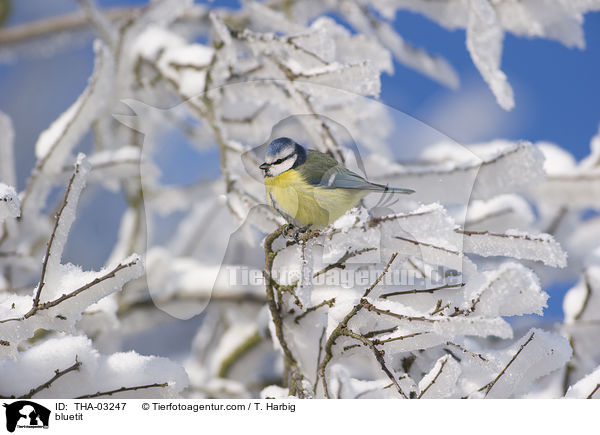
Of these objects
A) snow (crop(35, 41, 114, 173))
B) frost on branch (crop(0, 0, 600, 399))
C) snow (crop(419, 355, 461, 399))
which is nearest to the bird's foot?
frost on branch (crop(0, 0, 600, 399))

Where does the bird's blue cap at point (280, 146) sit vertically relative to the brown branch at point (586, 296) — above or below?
above

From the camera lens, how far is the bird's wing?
314mm

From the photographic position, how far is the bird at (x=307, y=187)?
31cm

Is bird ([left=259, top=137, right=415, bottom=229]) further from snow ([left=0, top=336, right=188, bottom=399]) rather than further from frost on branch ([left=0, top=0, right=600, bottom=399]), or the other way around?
snow ([left=0, top=336, right=188, bottom=399])

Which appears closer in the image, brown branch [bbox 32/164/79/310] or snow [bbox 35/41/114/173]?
brown branch [bbox 32/164/79/310]

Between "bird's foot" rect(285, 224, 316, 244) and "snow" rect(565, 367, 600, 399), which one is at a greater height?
"bird's foot" rect(285, 224, 316, 244)

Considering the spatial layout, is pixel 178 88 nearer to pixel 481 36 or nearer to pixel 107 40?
pixel 107 40

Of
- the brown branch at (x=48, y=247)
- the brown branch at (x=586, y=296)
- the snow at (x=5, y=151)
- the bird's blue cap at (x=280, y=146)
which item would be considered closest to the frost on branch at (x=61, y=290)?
the brown branch at (x=48, y=247)

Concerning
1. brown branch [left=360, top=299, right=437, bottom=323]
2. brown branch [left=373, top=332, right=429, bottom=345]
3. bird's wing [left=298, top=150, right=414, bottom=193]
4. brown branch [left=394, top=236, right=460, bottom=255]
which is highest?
bird's wing [left=298, top=150, right=414, bottom=193]

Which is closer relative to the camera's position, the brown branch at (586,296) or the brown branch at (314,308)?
the brown branch at (314,308)

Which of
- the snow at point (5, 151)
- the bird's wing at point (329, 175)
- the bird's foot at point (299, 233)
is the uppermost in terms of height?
the snow at point (5, 151)

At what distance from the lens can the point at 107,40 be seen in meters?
0.65

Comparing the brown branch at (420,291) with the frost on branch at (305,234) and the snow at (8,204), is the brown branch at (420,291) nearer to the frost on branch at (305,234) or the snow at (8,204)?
the frost on branch at (305,234)
